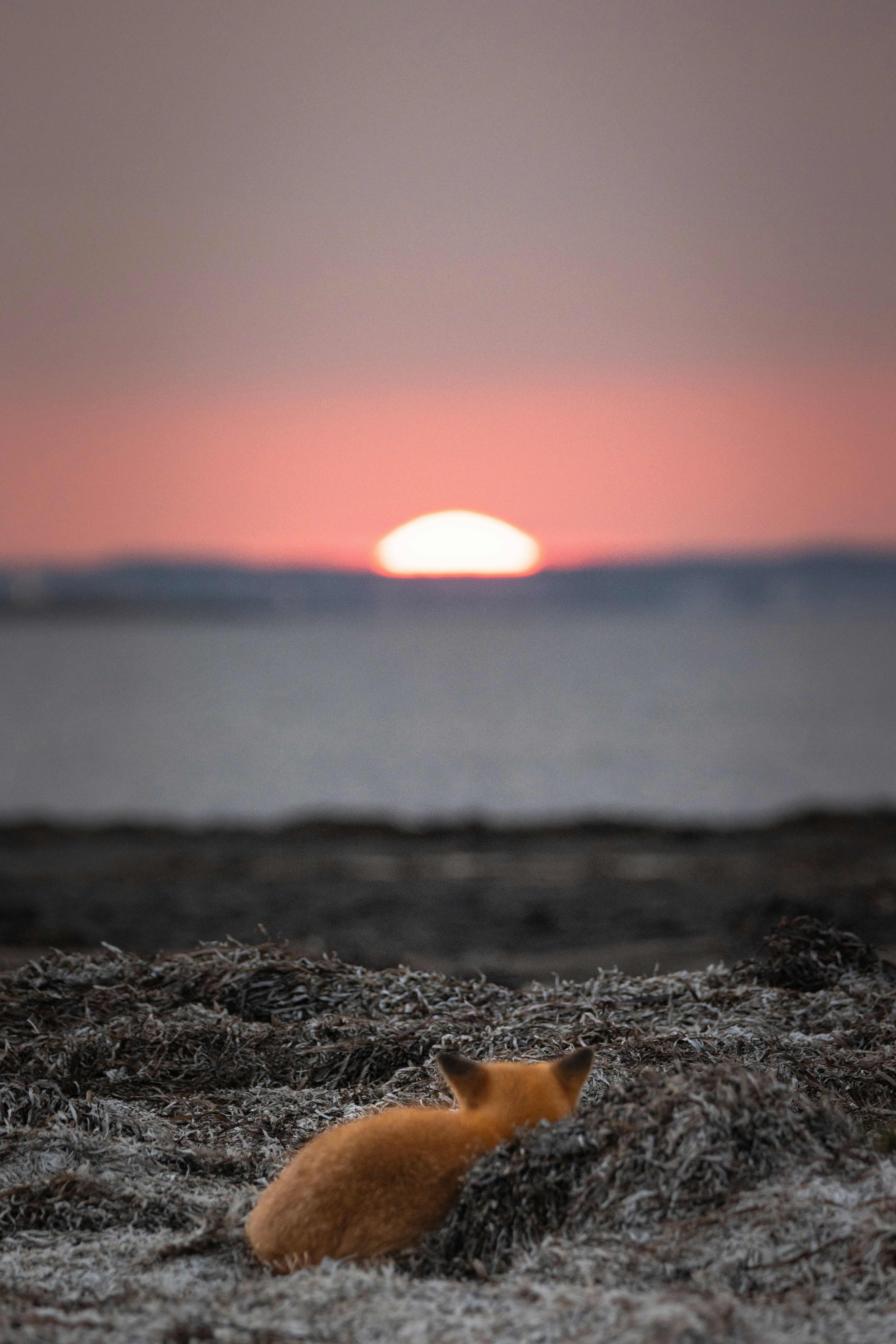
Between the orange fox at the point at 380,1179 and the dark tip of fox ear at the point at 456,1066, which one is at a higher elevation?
the dark tip of fox ear at the point at 456,1066

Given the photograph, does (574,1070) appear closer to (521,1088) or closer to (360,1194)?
(521,1088)

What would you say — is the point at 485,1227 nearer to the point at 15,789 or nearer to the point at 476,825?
the point at 476,825

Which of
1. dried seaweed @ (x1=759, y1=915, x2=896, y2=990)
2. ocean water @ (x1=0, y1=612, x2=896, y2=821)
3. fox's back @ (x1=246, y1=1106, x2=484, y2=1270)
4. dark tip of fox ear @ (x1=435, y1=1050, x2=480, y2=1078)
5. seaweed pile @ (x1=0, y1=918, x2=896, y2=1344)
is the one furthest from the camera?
ocean water @ (x1=0, y1=612, x2=896, y2=821)

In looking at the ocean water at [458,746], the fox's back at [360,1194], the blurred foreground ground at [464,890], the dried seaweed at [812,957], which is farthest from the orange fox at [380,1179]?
the ocean water at [458,746]

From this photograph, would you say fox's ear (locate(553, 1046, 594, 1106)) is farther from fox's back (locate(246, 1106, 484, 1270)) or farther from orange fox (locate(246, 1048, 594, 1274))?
fox's back (locate(246, 1106, 484, 1270))

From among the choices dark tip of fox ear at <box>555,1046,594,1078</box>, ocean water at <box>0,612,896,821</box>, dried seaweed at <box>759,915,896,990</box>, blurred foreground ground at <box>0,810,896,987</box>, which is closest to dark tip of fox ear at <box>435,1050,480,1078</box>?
dark tip of fox ear at <box>555,1046,594,1078</box>

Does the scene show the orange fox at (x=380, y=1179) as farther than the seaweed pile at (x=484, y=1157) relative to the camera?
Yes

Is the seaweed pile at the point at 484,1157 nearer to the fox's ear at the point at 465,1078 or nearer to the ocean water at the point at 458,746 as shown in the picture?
the fox's ear at the point at 465,1078
